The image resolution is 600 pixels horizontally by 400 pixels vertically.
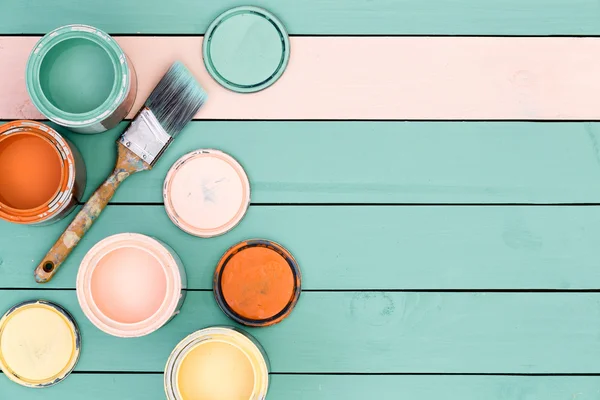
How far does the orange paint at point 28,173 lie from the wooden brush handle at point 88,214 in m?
0.06

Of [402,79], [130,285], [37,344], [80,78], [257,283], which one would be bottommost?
[37,344]

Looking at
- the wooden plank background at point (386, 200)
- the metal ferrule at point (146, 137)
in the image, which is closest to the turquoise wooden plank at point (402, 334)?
the wooden plank background at point (386, 200)

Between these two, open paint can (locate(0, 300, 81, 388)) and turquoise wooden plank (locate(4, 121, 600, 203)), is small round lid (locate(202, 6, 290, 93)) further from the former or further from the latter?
open paint can (locate(0, 300, 81, 388))

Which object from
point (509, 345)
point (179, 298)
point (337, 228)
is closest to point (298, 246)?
point (337, 228)

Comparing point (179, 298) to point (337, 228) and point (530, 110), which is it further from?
point (530, 110)

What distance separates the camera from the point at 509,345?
953 millimetres

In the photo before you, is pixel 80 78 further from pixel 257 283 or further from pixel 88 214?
pixel 257 283

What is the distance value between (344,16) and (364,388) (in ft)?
2.14

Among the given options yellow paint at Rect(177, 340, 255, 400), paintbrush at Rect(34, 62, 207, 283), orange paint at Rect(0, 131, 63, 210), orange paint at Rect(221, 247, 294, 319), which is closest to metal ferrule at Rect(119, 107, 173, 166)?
paintbrush at Rect(34, 62, 207, 283)

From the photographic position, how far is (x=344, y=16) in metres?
0.96

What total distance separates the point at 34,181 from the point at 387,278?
61 centimetres

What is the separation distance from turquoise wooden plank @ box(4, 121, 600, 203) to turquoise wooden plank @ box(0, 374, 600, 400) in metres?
0.31

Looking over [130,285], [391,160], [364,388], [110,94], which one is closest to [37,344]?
[130,285]

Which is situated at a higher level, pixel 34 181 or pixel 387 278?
pixel 387 278
